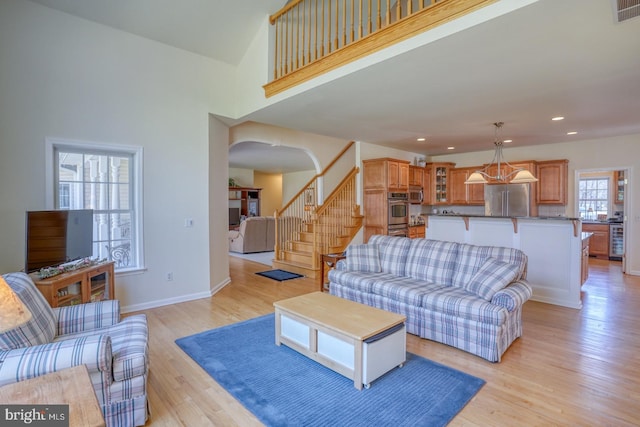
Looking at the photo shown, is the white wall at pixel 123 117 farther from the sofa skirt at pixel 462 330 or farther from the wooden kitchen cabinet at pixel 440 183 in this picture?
the wooden kitchen cabinet at pixel 440 183

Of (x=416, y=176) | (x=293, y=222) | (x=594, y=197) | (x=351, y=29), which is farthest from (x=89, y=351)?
(x=594, y=197)

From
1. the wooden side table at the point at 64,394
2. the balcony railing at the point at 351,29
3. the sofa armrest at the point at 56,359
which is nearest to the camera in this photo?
the wooden side table at the point at 64,394

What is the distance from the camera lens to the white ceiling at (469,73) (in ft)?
8.12

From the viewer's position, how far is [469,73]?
3217 millimetres

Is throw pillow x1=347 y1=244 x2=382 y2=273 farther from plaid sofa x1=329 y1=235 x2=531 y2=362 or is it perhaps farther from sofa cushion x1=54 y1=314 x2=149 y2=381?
sofa cushion x1=54 y1=314 x2=149 y2=381

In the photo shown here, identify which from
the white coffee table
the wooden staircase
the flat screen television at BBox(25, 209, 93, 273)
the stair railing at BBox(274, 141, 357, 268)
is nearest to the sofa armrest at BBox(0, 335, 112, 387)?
the white coffee table

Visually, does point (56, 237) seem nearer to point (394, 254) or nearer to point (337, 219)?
point (394, 254)

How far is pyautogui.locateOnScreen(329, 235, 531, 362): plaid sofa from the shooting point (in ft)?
9.66

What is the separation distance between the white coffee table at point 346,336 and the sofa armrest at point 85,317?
4.55 feet

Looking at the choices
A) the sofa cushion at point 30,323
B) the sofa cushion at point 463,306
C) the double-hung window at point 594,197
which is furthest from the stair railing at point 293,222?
the double-hung window at point 594,197

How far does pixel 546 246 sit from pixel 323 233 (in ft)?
12.4

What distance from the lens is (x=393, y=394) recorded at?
2.37m

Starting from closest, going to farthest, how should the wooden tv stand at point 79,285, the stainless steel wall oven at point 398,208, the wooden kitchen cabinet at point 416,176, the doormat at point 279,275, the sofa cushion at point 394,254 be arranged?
the wooden tv stand at point 79,285 → the sofa cushion at point 394,254 → the doormat at point 279,275 → the stainless steel wall oven at point 398,208 → the wooden kitchen cabinet at point 416,176

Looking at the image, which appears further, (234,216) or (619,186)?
(234,216)
